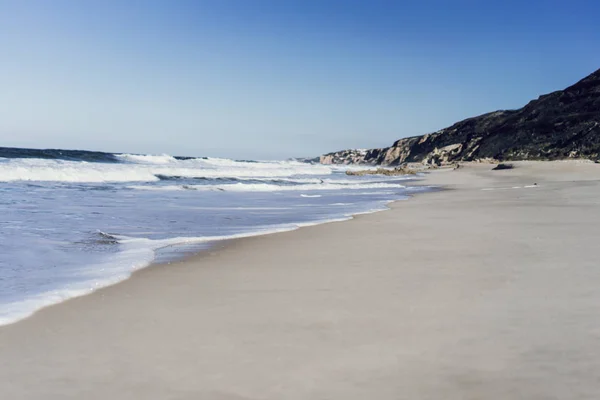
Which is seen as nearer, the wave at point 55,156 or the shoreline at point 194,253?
the shoreline at point 194,253

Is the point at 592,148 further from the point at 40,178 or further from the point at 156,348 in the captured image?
the point at 156,348

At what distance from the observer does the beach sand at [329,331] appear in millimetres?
2543

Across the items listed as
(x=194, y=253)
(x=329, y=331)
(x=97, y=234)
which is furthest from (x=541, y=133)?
(x=329, y=331)

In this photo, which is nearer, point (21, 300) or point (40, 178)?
point (21, 300)

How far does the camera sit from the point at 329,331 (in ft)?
11.0

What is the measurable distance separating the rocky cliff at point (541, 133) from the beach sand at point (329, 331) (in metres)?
42.9

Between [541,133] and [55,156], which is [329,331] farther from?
[55,156]

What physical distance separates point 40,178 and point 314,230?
2180 centimetres

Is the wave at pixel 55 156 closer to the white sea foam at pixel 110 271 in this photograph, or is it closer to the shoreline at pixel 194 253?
the shoreline at pixel 194 253

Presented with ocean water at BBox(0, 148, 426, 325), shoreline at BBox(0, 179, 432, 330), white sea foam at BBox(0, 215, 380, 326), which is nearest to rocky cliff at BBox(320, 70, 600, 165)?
ocean water at BBox(0, 148, 426, 325)

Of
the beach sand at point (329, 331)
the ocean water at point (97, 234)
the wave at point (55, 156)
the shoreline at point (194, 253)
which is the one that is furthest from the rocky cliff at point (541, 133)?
the wave at point (55, 156)

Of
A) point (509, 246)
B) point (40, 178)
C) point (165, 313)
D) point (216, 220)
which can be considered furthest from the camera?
point (40, 178)

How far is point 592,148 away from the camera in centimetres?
4428

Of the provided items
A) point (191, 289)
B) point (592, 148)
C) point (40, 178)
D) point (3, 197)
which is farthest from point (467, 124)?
point (191, 289)
